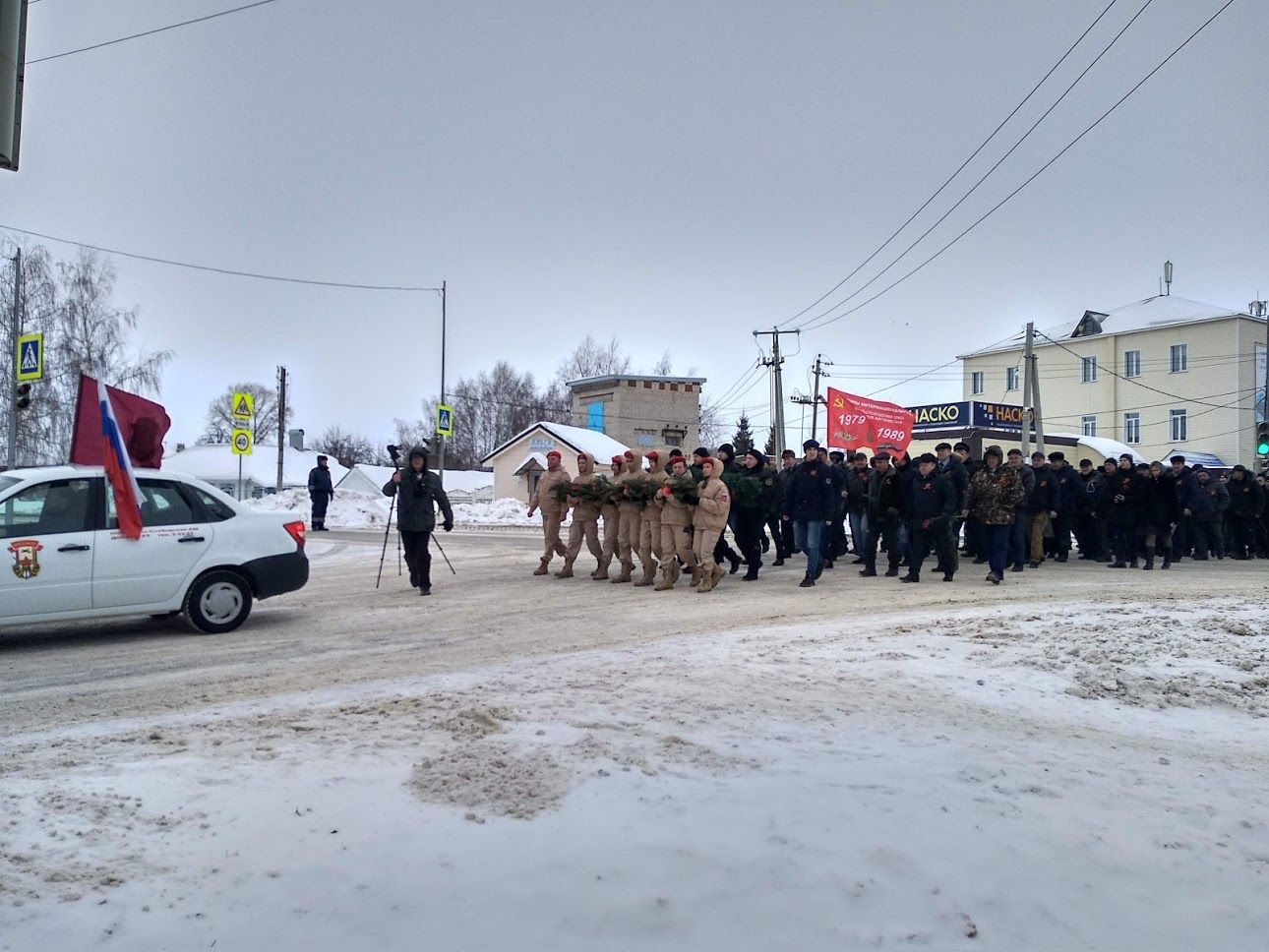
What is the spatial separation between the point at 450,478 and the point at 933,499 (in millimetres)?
59195

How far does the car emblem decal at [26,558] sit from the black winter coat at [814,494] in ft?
28.7

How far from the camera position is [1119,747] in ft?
17.6

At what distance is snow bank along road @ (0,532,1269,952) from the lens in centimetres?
348

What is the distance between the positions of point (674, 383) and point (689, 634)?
54.6 metres

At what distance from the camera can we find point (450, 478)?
69812mm

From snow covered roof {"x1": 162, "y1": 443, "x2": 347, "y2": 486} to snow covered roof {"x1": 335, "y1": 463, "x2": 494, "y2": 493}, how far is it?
1.68 metres

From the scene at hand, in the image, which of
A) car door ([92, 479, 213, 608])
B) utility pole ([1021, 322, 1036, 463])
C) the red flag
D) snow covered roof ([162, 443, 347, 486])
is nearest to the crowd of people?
car door ([92, 479, 213, 608])

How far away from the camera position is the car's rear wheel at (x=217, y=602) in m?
9.48

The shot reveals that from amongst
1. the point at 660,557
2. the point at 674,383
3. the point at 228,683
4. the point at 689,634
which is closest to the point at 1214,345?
the point at 674,383

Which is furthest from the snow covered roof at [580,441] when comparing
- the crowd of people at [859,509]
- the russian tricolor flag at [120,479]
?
the russian tricolor flag at [120,479]

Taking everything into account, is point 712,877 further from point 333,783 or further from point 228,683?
point 228,683

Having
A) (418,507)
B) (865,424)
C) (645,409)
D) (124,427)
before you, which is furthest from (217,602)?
(645,409)

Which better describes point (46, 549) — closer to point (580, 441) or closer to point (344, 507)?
point (344, 507)

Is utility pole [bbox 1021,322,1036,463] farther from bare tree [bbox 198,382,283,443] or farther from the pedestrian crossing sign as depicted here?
bare tree [bbox 198,382,283,443]
